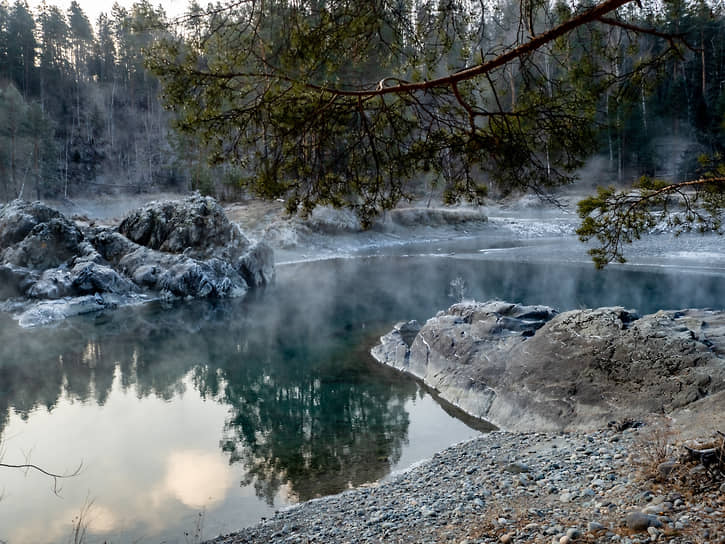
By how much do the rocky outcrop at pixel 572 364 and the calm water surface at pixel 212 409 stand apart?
77 centimetres

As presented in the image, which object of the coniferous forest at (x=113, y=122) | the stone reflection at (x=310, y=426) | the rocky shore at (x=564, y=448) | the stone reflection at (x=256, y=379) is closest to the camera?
the rocky shore at (x=564, y=448)

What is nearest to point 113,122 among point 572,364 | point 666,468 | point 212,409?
point 212,409

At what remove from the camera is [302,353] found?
1504 cm

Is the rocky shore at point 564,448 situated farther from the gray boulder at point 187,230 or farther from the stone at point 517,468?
the gray boulder at point 187,230

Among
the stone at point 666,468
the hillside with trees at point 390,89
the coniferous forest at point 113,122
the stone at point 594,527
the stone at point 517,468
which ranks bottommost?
the stone at point 517,468

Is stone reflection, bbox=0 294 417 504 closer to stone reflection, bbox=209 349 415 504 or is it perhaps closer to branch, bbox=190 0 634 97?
stone reflection, bbox=209 349 415 504

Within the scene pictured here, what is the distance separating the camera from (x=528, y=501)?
5805mm

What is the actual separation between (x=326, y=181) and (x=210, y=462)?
5019 millimetres

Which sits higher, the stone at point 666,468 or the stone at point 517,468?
the stone at point 666,468

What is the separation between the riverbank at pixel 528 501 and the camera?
4.25m

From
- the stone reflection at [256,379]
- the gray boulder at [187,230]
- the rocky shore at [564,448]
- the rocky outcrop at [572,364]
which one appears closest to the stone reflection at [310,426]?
the stone reflection at [256,379]

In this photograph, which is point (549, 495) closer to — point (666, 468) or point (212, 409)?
point (666, 468)

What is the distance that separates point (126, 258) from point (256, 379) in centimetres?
1392

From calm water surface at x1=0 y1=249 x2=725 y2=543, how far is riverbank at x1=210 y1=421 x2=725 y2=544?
35.9 inches
